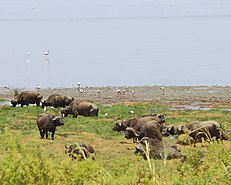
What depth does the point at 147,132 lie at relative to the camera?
23.4 meters

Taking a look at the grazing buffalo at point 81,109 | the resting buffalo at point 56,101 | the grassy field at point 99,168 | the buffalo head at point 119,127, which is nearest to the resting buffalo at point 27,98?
the resting buffalo at point 56,101

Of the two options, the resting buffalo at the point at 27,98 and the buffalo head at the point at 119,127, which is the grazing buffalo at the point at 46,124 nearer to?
the buffalo head at the point at 119,127

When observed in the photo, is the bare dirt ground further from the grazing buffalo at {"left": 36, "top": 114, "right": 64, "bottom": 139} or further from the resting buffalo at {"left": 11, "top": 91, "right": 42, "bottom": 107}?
the grazing buffalo at {"left": 36, "top": 114, "right": 64, "bottom": 139}

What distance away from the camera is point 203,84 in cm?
6003

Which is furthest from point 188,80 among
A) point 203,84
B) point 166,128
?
point 166,128

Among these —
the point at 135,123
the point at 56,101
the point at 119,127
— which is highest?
the point at 56,101

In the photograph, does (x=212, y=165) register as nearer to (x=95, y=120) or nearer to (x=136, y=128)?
(x=136, y=128)

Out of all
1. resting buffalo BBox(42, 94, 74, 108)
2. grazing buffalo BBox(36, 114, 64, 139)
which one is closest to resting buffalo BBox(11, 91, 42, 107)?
resting buffalo BBox(42, 94, 74, 108)

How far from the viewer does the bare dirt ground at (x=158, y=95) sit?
144 feet

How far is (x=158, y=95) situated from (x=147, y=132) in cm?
2547

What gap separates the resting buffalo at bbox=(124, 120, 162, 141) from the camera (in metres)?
23.3

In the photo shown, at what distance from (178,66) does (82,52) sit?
28439 mm

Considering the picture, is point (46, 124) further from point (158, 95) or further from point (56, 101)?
point (158, 95)

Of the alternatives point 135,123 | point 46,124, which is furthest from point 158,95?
point 46,124
